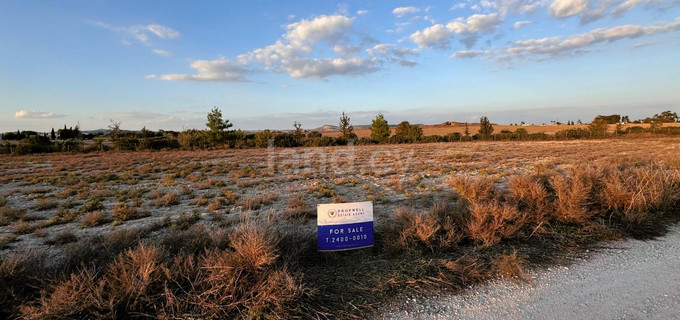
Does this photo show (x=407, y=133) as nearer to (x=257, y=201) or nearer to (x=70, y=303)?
(x=257, y=201)

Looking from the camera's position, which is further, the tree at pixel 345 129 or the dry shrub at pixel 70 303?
the tree at pixel 345 129

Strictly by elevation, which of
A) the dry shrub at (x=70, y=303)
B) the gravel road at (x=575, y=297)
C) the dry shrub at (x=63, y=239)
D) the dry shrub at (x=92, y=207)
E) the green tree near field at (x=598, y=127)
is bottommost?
the gravel road at (x=575, y=297)

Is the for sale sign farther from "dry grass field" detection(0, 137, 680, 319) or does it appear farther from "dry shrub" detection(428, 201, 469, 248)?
"dry shrub" detection(428, 201, 469, 248)

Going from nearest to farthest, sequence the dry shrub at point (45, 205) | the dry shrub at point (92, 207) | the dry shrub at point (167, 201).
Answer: the dry shrub at point (92, 207), the dry shrub at point (45, 205), the dry shrub at point (167, 201)

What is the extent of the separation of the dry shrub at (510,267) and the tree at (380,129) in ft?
150

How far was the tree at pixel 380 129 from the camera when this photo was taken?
162 feet

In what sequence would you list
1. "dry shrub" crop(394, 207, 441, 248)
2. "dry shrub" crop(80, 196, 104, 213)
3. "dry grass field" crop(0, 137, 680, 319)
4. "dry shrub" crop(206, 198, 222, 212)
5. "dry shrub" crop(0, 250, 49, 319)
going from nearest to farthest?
"dry shrub" crop(0, 250, 49, 319) → "dry grass field" crop(0, 137, 680, 319) → "dry shrub" crop(394, 207, 441, 248) → "dry shrub" crop(206, 198, 222, 212) → "dry shrub" crop(80, 196, 104, 213)

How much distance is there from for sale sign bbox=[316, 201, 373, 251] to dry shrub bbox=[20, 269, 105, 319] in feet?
8.13

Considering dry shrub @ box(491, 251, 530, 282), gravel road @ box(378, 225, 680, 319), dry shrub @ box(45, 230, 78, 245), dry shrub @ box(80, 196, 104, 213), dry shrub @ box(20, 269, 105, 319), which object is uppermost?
dry shrub @ box(20, 269, 105, 319)

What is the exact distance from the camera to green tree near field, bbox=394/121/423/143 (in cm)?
5247

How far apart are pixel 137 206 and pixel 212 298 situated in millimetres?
7293

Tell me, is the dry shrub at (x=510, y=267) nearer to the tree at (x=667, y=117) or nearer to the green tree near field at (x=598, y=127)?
the green tree near field at (x=598, y=127)

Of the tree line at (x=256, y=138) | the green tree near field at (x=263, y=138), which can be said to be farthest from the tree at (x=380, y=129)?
the green tree near field at (x=263, y=138)

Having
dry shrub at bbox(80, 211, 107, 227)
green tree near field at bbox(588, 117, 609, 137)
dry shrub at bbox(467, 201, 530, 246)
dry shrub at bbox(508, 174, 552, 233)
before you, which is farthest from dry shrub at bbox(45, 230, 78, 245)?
green tree near field at bbox(588, 117, 609, 137)
